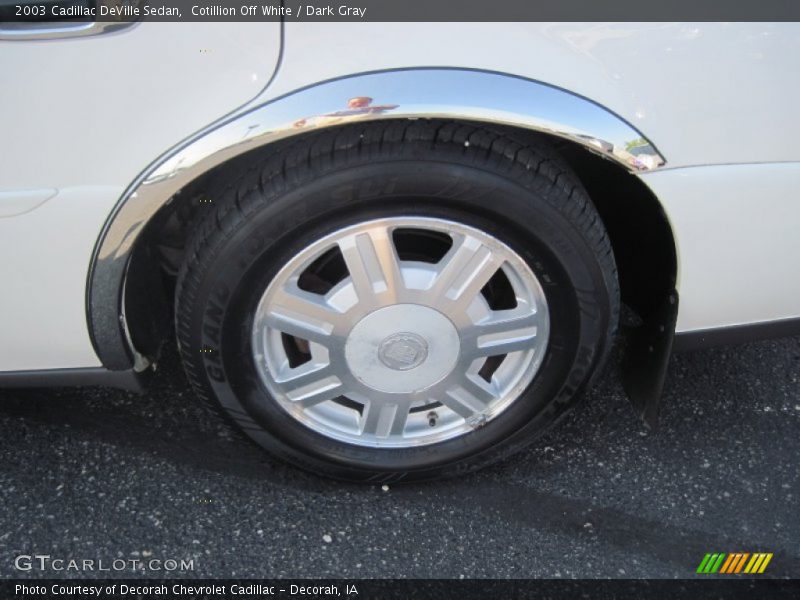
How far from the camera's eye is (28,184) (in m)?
1.56

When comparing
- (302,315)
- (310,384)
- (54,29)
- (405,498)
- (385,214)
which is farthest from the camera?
(405,498)

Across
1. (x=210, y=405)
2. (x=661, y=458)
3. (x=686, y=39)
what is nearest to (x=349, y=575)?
(x=210, y=405)

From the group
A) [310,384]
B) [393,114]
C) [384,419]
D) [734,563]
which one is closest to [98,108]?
[393,114]

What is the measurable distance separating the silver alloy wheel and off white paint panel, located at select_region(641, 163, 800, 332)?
321 millimetres

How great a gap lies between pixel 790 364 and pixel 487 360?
102 centimetres

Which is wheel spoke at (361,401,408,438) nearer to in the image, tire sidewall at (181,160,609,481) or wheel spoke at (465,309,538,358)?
tire sidewall at (181,160,609,481)

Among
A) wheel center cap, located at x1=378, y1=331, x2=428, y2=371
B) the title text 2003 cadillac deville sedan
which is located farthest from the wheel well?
wheel center cap, located at x1=378, y1=331, x2=428, y2=371

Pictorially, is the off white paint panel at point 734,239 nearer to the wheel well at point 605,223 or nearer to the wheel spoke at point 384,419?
the wheel well at point 605,223

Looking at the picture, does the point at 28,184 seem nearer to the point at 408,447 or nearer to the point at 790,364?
the point at 408,447

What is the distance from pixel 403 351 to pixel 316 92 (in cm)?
61

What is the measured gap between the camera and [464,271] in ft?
5.75

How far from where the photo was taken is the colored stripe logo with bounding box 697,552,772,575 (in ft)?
6.29

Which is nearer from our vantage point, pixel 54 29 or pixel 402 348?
pixel 54 29

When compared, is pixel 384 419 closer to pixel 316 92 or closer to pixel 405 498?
pixel 405 498
